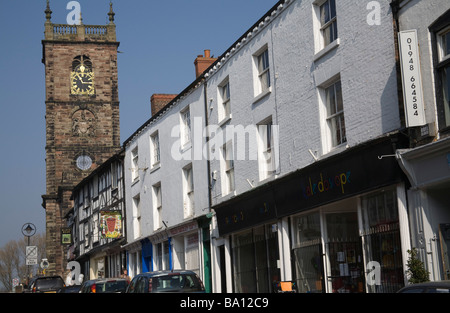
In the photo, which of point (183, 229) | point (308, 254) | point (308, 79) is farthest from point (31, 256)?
point (308, 79)

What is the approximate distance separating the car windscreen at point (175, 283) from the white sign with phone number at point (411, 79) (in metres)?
6.89

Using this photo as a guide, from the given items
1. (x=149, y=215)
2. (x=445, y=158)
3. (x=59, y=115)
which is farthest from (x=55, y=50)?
(x=445, y=158)

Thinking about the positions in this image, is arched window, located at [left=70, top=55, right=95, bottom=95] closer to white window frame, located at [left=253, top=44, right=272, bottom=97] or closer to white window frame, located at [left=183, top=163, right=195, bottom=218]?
white window frame, located at [left=183, top=163, right=195, bottom=218]

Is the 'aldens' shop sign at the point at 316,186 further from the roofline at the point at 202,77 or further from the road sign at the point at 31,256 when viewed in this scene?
the road sign at the point at 31,256

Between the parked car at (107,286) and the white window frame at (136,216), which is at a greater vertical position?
the white window frame at (136,216)

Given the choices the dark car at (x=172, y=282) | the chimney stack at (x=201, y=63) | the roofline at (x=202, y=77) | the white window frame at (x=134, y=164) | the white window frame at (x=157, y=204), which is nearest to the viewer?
the dark car at (x=172, y=282)

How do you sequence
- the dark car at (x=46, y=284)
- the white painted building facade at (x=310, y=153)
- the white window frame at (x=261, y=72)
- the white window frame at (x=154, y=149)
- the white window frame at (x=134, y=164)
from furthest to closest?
1. the white window frame at (x=134, y=164)
2. the dark car at (x=46, y=284)
3. the white window frame at (x=154, y=149)
4. the white window frame at (x=261, y=72)
5. the white painted building facade at (x=310, y=153)

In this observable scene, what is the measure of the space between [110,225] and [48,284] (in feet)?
14.8

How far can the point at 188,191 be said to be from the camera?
2872cm

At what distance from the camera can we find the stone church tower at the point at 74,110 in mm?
73812

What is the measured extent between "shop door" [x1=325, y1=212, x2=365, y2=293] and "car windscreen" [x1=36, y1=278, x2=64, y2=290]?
20.9m

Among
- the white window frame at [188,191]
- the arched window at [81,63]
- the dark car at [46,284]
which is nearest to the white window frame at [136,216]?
the dark car at [46,284]

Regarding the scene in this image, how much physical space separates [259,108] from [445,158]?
940 centimetres
